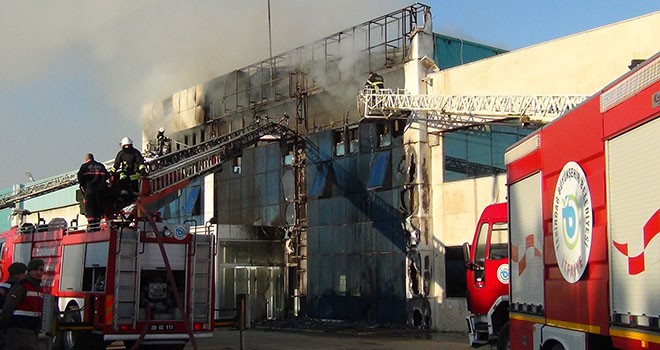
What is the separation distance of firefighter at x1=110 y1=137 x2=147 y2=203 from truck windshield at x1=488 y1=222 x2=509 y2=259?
6746mm

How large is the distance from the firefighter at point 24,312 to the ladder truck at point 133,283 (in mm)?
3957

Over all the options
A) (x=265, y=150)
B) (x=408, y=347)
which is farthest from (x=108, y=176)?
(x=265, y=150)

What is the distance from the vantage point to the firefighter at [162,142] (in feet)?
90.0

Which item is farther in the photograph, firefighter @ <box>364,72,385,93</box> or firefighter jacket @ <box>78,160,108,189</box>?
firefighter @ <box>364,72,385,93</box>

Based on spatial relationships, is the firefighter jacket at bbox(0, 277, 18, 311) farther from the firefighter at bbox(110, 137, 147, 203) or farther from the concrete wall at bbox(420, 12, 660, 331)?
the concrete wall at bbox(420, 12, 660, 331)

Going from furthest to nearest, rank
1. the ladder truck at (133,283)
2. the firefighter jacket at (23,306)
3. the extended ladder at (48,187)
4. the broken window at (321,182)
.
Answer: the extended ladder at (48,187), the broken window at (321,182), the ladder truck at (133,283), the firefighter jacket at (23,306)

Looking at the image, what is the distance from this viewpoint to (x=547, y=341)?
8070 millimetres

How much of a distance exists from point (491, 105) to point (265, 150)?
10.8 meters

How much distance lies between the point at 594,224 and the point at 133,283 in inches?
337

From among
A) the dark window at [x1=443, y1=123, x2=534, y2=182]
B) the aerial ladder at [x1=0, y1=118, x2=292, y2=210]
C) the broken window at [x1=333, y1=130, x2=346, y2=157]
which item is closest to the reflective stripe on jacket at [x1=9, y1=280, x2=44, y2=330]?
the aerial ladder at [x1=0, y1=118, x2=292, y2=210]

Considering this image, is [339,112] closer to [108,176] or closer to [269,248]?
[269,248]

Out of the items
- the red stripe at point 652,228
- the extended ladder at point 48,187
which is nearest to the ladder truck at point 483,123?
the red stripe at point 652,228

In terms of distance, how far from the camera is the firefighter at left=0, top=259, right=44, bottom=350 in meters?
7.59

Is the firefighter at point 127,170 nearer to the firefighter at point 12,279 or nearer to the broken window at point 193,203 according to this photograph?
the firefighter at point 12,279
